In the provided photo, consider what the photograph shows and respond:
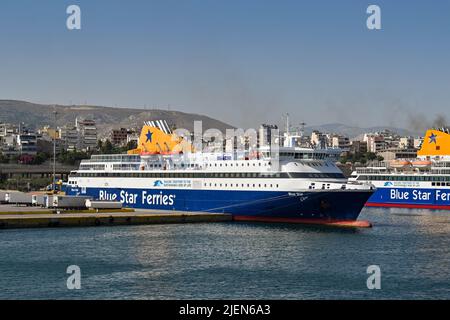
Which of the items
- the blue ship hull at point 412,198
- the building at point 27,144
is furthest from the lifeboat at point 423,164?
the building at point 27,144

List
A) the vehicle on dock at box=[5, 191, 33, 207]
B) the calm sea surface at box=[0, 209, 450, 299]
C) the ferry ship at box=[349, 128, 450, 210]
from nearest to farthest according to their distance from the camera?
the calm sea surface at box=[0, 209, 450, 299]
the vehicle on dock at box=[5, 191, 33, 207]
the ferry ship at box=[349, 128, 450, 210]

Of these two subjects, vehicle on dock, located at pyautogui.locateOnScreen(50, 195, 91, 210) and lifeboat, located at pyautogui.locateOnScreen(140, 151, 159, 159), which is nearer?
vehicle on dock, located at pyautogui.locateOnScreen(50, 195, 91, 210)

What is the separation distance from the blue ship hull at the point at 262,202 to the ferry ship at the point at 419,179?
27032 mm

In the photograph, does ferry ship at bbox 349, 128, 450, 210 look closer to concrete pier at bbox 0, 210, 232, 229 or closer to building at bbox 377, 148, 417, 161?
concrete pier at bbox 0, 210, 232, 229

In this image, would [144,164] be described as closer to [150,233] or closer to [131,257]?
[150,233]

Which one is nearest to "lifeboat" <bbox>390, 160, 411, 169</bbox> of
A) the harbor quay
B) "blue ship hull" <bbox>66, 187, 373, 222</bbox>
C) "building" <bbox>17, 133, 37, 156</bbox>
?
"blue ship hull" <bbox>66, 187, 373, 222</bbox>

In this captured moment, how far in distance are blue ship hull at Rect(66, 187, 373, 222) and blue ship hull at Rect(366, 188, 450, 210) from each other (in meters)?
30.6

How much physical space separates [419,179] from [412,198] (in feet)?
7.94

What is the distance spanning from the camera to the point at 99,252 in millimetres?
35562

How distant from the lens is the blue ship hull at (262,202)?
163 feet

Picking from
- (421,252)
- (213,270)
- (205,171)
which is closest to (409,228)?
(421,252)

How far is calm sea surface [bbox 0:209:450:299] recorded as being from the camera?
86.8 ft

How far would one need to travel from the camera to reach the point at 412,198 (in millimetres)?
79875
